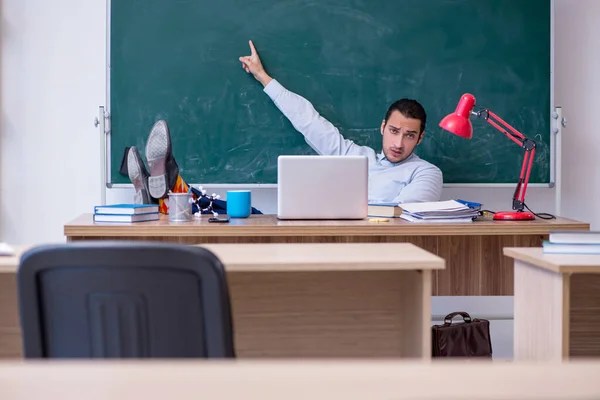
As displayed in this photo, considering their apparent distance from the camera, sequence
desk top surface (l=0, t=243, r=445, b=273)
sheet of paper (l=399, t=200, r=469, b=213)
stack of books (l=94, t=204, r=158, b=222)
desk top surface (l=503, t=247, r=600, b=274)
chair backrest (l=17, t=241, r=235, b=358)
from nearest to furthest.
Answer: chair backrest (l=17, t=241, r=235, b=358) < desk top surface (l=0, t=243, r=445, b=273) < desk top surface (l=503, t=247, r=600, b=274) < stack of books (l=94, t=204, r=158, b=222) < sheet of paper (l=399, t=200, r=469, b=213)

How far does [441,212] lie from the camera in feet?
9.70

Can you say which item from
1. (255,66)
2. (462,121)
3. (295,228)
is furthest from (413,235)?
(255,66)

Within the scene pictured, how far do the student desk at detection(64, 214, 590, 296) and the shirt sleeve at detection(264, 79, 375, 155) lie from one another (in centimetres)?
105

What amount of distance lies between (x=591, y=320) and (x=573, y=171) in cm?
→ 237

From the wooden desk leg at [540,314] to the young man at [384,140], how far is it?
161cm

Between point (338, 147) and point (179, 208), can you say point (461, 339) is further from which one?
point (179, 208)

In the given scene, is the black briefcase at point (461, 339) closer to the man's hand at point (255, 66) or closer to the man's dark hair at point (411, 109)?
the man's dark hair at point (411, 109)

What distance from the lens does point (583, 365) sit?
0.74 meters

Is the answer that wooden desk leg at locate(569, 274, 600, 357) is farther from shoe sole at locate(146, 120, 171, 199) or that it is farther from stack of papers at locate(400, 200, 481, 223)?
shoe sole at locate(146, 120, 171, 199)

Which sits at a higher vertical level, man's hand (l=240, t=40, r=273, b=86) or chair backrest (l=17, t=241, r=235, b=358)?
man's hand (l=240, t=40, r=273, b=86)

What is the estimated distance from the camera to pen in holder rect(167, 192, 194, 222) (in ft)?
9.45

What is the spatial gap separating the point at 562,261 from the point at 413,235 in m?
1.11

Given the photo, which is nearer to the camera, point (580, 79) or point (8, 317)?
point (8, 317)

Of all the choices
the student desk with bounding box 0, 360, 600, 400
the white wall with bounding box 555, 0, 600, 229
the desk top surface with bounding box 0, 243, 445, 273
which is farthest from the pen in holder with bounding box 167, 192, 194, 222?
the white wall with bounding box 555, 0, 600, 229
